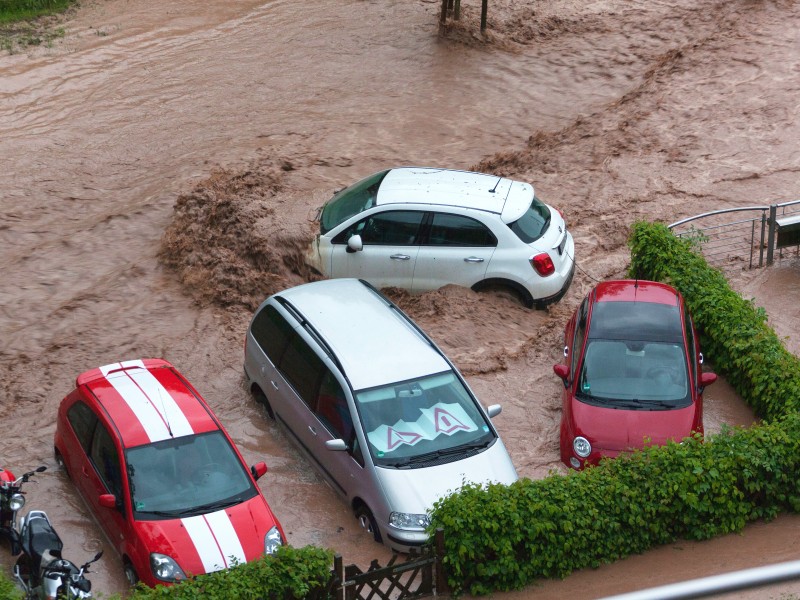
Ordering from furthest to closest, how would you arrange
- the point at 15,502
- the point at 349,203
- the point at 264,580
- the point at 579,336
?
the point at 349,203 < the point at 579,336 < the point at 15,502 < the point at 264,580

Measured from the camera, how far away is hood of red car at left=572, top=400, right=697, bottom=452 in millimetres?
10609

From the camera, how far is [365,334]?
1100cm

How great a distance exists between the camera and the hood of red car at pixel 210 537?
8805 mm

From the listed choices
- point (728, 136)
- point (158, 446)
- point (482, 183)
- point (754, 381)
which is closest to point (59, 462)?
point (158, 446)

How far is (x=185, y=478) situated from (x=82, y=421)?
1497 millimetres

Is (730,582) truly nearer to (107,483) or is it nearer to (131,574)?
(131,574)

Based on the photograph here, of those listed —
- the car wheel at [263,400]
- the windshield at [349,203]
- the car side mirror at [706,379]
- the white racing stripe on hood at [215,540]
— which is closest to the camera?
the white racing stripe on hood at [215,540]

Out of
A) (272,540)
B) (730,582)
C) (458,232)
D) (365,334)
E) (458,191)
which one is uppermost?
(730,582)

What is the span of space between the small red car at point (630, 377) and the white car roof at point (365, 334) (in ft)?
5.32

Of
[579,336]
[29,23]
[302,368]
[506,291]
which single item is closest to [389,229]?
[506,291]

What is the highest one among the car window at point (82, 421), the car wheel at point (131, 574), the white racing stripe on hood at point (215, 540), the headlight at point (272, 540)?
the car window at point (82, 421)

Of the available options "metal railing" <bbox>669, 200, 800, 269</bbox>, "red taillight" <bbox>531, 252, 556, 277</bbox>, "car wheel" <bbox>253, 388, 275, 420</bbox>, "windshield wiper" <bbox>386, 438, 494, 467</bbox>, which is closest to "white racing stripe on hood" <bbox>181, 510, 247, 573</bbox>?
"windshield wiper" <bbox>386, 438, 494, 467</bbox>

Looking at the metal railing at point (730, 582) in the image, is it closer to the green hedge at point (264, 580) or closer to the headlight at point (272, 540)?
the green hedge at point (264, 580)

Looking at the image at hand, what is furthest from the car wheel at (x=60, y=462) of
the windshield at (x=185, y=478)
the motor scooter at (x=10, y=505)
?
the windshield at (x=185, y=478)
